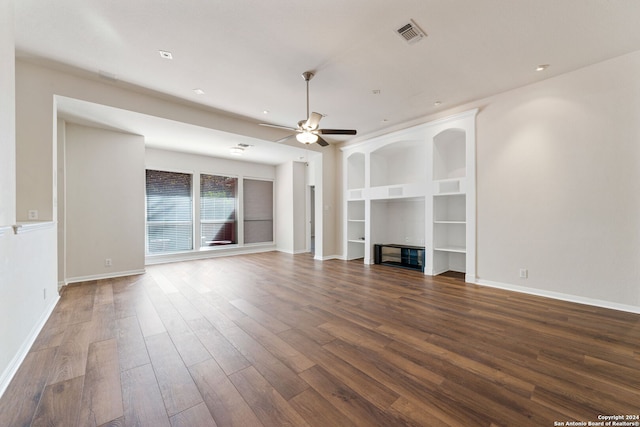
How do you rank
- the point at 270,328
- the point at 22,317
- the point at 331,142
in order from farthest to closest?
the point at 331,142 < the point at 270,328 < the point at 22,317

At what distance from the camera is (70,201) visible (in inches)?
175

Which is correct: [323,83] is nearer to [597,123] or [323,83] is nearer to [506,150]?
[506,150]

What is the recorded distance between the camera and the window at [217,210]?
713 centimetres

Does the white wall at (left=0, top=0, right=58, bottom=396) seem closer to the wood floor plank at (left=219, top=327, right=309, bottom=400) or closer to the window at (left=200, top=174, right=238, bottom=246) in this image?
the wood floor plank at (left=219, top=327, right=309, bottom=400)

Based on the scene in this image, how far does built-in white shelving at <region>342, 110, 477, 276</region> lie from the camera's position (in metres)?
4.53

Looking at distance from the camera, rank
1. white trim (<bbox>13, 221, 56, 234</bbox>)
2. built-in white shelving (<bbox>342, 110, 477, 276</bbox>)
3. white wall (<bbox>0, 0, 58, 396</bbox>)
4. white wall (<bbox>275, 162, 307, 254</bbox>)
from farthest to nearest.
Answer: white wall (<bbox>275, 162, 307, 254</bbox>), built-in white shelving (<bbox>342, 110, 477, 276</bbox>), white trim (<bbox>13, 221, 56, 234</bbox>), white wall (<bbox>0, 0, 58, 396</bbox>)

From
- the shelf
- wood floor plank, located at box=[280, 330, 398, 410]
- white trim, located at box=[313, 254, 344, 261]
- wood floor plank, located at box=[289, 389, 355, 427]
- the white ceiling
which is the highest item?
the white ceiling

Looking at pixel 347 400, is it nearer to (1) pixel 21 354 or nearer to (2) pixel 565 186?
(1) pixel 21 354

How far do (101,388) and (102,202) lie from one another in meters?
4.29

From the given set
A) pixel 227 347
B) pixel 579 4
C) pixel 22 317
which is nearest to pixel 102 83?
pixel 22 317

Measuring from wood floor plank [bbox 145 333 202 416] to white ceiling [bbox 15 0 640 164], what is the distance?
125 inches

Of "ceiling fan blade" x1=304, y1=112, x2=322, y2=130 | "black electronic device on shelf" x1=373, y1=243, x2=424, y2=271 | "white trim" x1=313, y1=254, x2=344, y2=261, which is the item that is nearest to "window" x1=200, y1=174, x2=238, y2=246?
"white trim" x1=313, y1=254, x2=344, y2=261

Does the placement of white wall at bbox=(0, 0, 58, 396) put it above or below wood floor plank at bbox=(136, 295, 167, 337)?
above

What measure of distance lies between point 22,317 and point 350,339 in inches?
118
